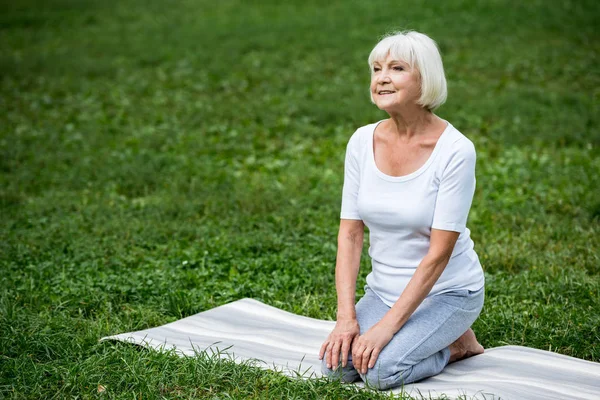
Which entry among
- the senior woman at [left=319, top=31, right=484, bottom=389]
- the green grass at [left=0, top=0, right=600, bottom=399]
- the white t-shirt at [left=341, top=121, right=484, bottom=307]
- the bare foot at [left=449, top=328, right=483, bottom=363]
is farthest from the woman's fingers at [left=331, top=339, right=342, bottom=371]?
the bare foot at [left=449, top=328, right=483, bottom=363]

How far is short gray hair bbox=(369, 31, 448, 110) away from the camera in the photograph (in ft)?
11.7

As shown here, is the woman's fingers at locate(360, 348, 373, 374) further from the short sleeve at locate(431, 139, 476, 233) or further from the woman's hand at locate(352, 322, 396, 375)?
the short sleeve at locate(431, 139, 476, 233)

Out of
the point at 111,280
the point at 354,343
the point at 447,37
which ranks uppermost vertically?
the point at 447,37

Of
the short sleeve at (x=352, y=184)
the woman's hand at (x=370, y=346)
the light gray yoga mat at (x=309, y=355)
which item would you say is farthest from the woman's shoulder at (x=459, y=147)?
the light gray yoga mat at (x=309, y=355)

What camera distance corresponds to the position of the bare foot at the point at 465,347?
3.88 m

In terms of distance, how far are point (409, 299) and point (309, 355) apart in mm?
789

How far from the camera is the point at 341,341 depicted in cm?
360

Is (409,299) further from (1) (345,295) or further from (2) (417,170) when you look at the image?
(2) (417,170)

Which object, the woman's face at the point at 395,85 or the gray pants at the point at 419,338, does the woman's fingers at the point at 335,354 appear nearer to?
the gray pants at the point at 419,338

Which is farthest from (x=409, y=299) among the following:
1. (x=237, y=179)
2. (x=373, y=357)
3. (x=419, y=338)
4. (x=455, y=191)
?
(x=237, y=179)

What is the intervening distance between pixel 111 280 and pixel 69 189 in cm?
270

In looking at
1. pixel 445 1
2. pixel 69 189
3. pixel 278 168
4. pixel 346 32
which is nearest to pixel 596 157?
pixel 278 168

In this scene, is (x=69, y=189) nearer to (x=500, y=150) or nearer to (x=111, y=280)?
(x=111, y=280)

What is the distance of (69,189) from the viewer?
7578 mm
